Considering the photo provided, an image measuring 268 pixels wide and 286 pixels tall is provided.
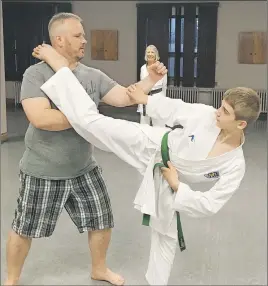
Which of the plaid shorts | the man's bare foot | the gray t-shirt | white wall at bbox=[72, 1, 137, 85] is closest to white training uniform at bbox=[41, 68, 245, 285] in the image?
the gray t-shirt

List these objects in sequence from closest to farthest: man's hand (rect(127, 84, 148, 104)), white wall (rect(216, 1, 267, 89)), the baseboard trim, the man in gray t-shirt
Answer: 1. man's hand (rect(127, 84, 148, 104))
2. the man in gray t-shirt
3. the baseboard trim
4. white wall (rect(216, 1, 267, 89))

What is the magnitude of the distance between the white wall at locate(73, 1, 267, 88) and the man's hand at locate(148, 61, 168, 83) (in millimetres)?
5700

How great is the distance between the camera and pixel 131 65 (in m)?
7.76

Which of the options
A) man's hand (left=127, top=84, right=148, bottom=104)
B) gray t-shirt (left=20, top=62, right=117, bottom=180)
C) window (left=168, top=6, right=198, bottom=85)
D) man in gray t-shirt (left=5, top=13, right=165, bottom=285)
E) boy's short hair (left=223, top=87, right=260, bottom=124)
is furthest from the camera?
window (left=168, top=6, right=198, bottom=85)

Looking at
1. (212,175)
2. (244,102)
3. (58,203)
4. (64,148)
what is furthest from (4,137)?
(244,102)

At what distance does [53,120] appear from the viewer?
1777 mm

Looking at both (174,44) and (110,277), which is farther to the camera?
(174,44)

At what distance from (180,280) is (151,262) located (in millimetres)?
512

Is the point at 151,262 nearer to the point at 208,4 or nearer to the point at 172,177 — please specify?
the point at 172,177

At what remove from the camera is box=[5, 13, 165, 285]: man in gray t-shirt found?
1.81 meters

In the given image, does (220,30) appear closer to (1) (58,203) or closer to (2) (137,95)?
(1) (58,203)

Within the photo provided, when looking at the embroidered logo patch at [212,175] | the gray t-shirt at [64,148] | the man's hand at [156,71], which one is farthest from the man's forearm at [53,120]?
the embroidered logo patch at [212,175]

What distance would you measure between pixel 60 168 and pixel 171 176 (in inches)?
22.7

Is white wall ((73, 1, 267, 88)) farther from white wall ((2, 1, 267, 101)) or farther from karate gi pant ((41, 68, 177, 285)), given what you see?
karate gi pant ((41, 68, 177, 285))
